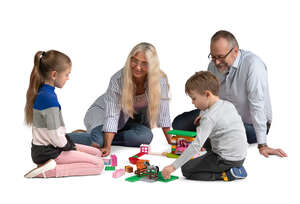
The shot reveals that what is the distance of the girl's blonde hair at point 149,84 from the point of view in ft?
14.9

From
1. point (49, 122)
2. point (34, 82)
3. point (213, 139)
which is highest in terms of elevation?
point (34, 82)

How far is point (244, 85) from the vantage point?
4914 mm

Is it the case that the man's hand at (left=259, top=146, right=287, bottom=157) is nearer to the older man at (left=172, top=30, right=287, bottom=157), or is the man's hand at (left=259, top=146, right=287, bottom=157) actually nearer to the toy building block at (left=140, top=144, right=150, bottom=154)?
the older man at (left=172, top=30, right=287, bottom=157)

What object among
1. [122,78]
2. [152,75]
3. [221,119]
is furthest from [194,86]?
[122,78]

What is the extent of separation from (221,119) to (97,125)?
171 centimetres

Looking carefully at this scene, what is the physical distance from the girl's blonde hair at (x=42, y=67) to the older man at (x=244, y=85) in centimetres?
156

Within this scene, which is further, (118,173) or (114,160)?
(114,160)

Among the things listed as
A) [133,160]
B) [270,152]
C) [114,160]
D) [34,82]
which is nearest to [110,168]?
[114,160]

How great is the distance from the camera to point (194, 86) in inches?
152

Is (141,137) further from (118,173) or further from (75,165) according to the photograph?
(75,165)

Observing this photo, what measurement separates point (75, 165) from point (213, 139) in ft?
4.04

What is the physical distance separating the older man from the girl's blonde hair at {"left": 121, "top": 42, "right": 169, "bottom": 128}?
1.48 feet

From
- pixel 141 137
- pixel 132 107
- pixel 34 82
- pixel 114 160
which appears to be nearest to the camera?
pixel 34 82

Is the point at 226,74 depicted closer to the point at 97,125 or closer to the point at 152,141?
the point at 152,141
